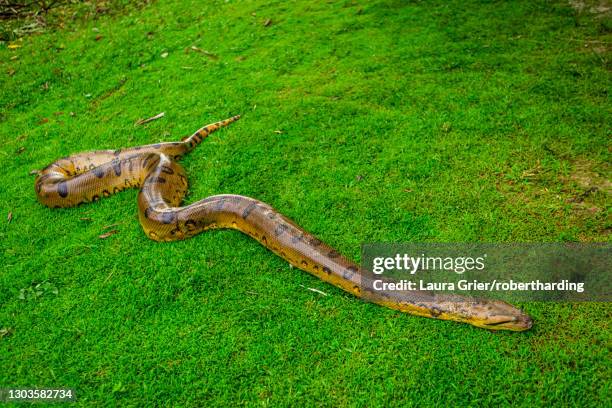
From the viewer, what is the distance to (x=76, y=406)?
3.70m

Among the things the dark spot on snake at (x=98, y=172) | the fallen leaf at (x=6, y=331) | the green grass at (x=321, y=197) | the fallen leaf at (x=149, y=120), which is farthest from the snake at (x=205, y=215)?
the fallen leaf at (x=6, y=331)

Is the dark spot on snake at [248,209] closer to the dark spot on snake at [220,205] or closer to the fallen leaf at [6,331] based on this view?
the dark spot on snake at [220,205]

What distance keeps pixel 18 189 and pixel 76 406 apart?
4.14 meters

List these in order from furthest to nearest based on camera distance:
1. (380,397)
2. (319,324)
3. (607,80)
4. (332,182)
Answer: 1. (607,80)
2. (332,182)
3. (319,324)
4. (380,397)

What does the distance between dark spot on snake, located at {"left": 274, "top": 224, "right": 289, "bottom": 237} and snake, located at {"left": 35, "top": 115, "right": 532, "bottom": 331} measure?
0.01 m

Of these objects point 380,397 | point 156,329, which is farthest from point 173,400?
point 380,397

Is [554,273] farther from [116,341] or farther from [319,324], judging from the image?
[116,341]

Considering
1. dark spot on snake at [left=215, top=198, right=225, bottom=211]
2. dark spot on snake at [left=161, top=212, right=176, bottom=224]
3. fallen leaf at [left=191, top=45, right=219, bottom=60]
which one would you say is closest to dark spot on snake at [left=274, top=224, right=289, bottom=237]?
dark spot on snake at [left=215, top=198, right=225, bottom=211]

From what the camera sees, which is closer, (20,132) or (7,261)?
(7,261)

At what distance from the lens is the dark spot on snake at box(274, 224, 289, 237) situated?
4.85 metres

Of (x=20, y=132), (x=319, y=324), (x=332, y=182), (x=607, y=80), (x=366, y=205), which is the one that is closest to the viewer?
(x=319, y=324)

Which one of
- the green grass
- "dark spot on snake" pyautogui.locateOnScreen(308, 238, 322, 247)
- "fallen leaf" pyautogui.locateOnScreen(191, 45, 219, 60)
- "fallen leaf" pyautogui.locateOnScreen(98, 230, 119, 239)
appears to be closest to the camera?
the green grass

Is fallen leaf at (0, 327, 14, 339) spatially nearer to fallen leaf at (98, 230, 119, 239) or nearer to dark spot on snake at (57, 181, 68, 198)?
fallen leaf at (98, 230, 119, 239)

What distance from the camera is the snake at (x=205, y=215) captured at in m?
4.02
